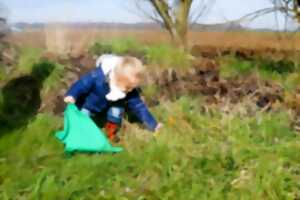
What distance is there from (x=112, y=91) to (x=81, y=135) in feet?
1.78

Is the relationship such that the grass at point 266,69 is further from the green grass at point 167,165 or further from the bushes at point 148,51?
the green grass at point 167,165

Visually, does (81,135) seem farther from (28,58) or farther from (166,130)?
(28,58)

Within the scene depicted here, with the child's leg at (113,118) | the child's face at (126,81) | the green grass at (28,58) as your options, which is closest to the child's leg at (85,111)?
the child's leg at (113,118)

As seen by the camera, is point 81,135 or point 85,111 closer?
point 81,135

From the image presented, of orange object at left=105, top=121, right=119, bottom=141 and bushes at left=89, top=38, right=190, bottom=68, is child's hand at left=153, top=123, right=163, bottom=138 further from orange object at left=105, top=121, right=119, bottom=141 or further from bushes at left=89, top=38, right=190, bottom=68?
bushes at left=89, top=38, right=190, bottom=68

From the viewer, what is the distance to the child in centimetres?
620

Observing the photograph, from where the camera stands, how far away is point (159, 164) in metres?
5.58

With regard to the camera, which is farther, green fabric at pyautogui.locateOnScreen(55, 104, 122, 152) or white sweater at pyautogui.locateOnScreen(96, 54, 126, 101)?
white sweater at pyautogui.locateOnScreen(96, 54, 126, 101)

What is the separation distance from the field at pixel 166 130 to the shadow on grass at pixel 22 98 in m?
0.01

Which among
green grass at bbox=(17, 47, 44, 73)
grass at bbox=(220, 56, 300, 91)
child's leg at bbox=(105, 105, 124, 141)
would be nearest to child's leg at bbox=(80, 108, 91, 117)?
child's leg at bbox=(105, 105, 124, 141)

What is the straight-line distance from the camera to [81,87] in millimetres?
6234

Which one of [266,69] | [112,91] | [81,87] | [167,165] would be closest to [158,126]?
[112,91]

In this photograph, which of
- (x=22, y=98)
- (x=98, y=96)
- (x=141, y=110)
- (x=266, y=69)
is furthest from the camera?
(x=266, y=69)

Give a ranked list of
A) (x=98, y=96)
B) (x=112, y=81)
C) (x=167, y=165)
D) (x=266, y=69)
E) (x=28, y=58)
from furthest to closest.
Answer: (x=266, y=69) → (x=28, y=58) → (x=98, y=96) → (x=112, y=81) → (x=167, y=165)
